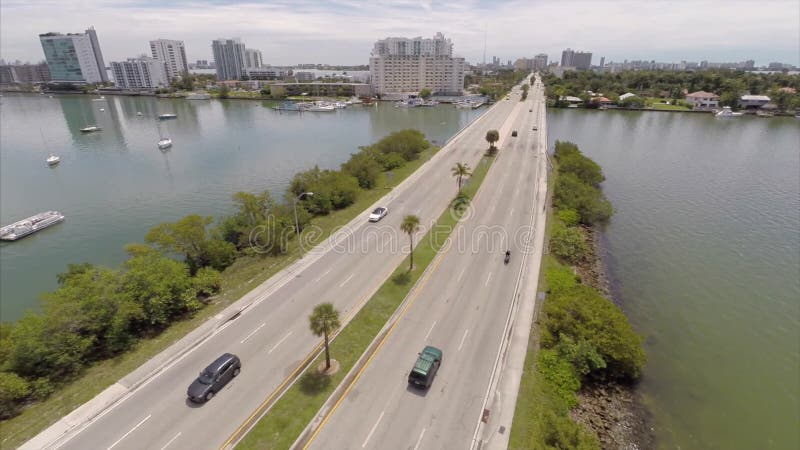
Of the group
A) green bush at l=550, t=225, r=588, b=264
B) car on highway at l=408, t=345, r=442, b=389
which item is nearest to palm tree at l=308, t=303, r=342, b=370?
car on highway at l=408, t=345, r=442, b=389

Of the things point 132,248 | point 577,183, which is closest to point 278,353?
point 132,248

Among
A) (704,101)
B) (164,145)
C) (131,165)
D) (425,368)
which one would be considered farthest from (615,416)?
(704,101)

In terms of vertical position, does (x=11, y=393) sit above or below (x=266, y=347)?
above

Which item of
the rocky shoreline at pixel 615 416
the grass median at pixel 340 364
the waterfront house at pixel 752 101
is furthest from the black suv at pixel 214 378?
the waterfront house at pixel 752 101

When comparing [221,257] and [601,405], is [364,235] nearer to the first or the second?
[221,257]

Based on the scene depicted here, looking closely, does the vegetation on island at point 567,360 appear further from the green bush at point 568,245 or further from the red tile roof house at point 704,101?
the red tile roof house at point 704,101

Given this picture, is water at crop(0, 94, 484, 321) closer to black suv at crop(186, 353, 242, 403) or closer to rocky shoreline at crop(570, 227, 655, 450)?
black suv at crop(186, 353, 242, 403)

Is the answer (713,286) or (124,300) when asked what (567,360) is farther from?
(124,300)
